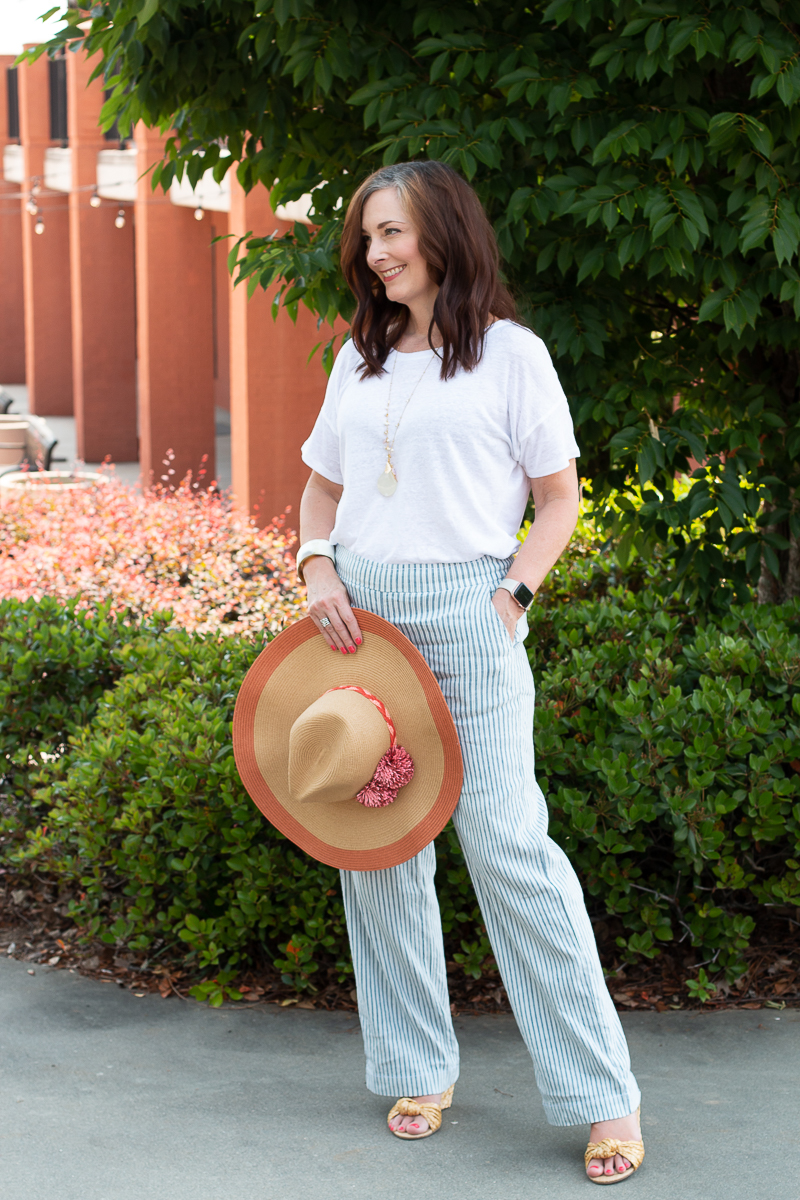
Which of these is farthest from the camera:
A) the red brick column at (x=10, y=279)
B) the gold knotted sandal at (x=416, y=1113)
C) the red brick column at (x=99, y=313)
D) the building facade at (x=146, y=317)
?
the red brick column at (x=10, y=279)

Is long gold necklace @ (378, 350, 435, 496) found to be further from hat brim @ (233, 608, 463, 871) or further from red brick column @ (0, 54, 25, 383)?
red brick column @ (0, 54, 25, 383)

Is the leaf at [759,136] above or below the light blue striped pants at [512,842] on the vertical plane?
above

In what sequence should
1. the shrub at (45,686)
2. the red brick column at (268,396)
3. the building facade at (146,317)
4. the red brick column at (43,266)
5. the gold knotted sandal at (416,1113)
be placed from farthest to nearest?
the red brick column at (43,266), the building facade at (146,317), the red brick column at (268,396), the shrub at (45,686), the gold knotted sandal at (416,1113)

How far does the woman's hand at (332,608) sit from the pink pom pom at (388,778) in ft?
0.79

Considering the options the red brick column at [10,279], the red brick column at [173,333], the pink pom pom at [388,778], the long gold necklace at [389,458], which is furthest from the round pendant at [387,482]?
the red brick column at [10,279]

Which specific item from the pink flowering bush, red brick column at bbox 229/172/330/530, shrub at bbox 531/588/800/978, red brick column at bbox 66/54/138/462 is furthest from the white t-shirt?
red brick column at bbox 66/54/138/462

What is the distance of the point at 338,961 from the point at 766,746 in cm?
135

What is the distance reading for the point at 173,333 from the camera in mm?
17859

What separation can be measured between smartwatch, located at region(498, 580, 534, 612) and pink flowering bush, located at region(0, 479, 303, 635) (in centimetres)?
462

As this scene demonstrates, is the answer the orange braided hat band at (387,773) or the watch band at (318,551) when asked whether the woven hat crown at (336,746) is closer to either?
the orange braided hat band at (387,773)

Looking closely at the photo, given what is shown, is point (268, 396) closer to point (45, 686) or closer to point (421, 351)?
point (45, 686)

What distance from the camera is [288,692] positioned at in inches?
110

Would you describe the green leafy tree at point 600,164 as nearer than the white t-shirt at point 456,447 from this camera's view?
No

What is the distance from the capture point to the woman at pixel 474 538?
2.54m
